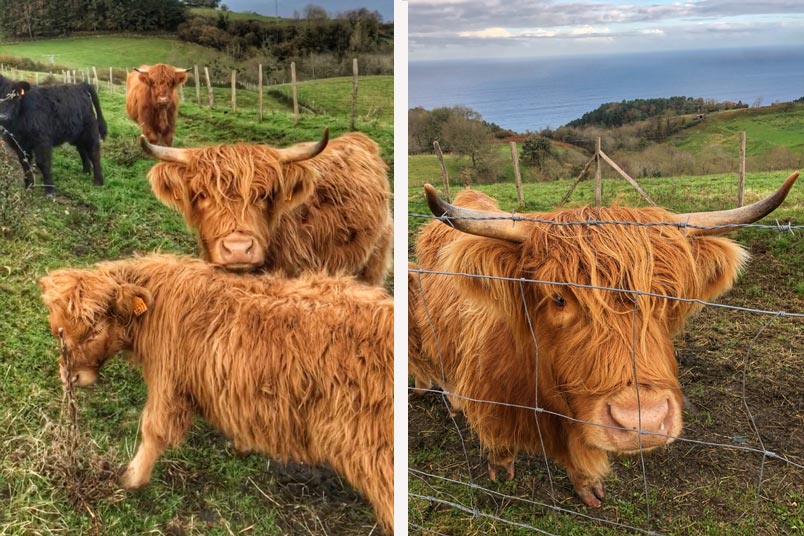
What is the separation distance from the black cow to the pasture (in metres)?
1.94

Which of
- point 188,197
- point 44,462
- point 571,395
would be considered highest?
point 188,197

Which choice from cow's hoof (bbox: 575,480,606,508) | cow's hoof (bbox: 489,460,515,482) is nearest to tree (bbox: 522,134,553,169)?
cow's hoof (bbox: 489,460,515,482)

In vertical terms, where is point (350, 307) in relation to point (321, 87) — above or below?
below

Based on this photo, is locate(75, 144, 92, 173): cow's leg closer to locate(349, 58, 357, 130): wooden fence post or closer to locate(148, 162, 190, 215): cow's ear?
locate(148, 162, 190, 215): cow's ear

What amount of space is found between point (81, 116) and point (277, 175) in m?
0.76

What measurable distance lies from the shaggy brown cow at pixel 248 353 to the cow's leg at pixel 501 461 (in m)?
1.02

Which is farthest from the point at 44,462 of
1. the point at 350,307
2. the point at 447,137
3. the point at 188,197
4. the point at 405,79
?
the point at 447,137

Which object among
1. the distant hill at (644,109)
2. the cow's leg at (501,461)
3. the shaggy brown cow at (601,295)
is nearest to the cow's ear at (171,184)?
the shaggy brown cow at (601,295)

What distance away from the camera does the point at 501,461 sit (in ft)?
10.5

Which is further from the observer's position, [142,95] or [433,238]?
[433,238]

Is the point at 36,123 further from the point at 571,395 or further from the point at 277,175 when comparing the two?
the point at 571,395

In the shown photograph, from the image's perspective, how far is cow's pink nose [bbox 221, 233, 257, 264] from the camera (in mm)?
2088

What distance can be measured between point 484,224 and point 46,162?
160 centimetres

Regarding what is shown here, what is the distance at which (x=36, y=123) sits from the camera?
219 cm
